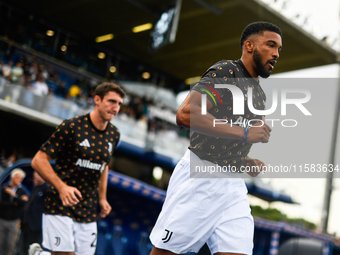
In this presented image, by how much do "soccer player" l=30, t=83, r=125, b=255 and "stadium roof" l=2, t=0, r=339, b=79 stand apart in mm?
16915

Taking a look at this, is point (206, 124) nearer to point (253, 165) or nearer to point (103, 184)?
point (253, 165)

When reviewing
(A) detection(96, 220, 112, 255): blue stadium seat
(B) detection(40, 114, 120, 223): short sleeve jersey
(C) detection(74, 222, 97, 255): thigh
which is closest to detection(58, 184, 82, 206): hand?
(B) detection(40, 114, 120, 223): short sleeve jersey

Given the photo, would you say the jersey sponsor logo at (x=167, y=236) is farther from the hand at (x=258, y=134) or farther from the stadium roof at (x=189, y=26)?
the stadium roof at (x=189, y=26)

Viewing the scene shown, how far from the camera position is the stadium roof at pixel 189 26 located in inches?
835

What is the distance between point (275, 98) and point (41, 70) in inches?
709

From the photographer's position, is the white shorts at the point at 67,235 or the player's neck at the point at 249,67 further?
the white shorts at the point at 67,235

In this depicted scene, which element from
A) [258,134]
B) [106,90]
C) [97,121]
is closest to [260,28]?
[258,134]

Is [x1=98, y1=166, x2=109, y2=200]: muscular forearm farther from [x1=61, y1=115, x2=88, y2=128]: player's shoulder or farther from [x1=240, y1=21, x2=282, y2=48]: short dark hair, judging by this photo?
[x1=240, y1=21, x2=282, y2=48]: short dark hair

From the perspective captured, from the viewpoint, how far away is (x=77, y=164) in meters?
3.75

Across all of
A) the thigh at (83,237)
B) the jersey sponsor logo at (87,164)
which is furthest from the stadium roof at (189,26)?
the thigh at (83,237)

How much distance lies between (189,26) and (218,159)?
2171 centimetres

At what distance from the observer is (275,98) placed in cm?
272

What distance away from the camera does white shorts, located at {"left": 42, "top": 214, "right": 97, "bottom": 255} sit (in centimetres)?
361

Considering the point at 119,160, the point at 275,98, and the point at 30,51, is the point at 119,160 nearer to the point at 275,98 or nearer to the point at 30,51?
Result: the point at 30,51
